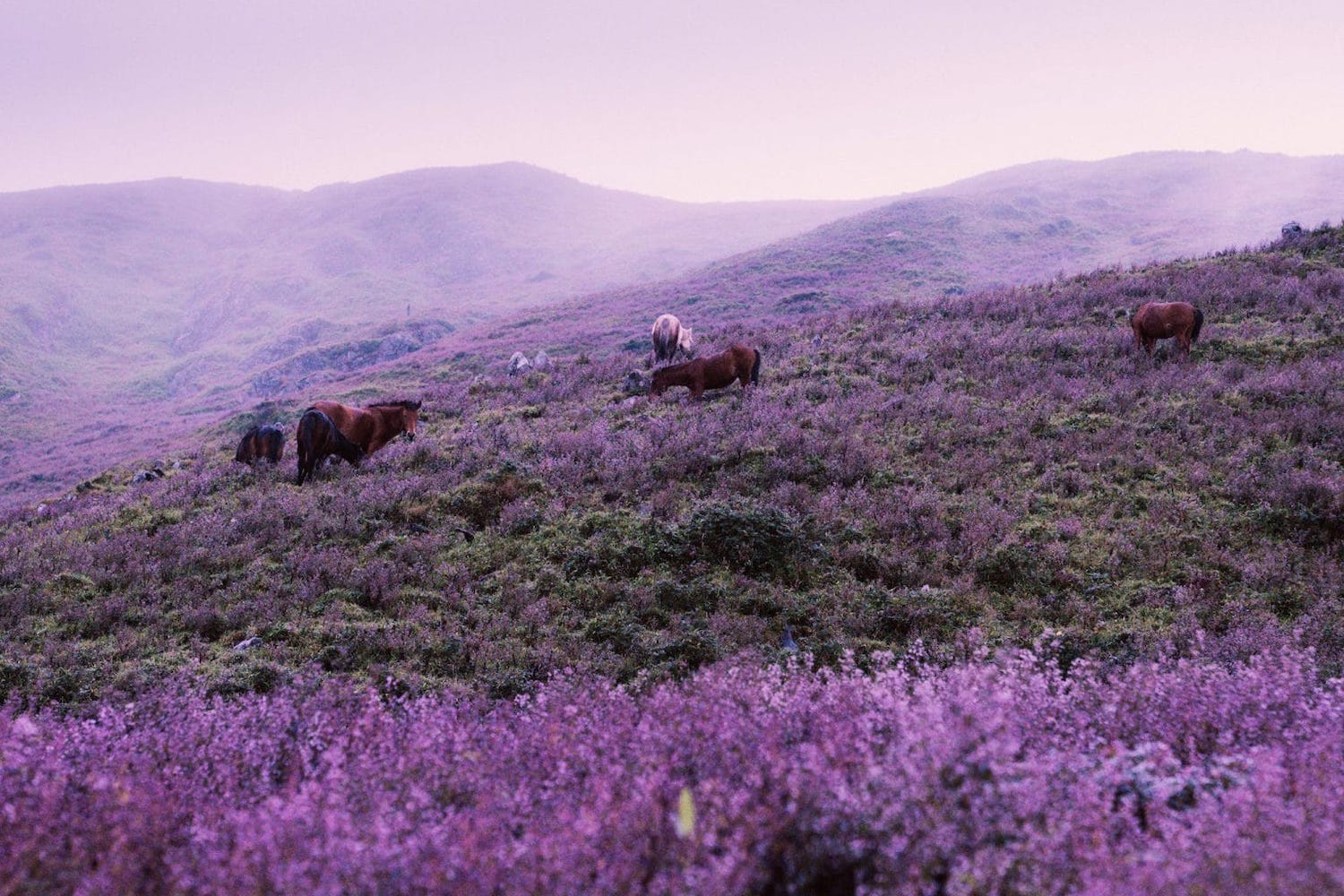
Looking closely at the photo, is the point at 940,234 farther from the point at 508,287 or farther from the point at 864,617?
the point at 864,617

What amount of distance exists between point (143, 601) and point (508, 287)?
80.4 m

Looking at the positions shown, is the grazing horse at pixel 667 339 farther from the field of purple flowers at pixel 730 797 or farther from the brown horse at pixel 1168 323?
the field of purple flowers at pixel 730 797

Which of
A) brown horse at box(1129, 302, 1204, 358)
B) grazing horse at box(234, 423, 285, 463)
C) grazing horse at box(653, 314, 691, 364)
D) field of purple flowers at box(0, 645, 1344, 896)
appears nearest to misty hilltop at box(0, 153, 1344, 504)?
grazing horse at box(653, 314, 691, 364)

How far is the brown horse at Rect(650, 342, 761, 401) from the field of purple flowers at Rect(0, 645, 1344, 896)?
37.4ft

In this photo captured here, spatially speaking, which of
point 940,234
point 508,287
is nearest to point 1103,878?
point 940,234

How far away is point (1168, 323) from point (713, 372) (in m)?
8.75

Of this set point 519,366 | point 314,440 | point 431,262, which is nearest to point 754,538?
point 314,440

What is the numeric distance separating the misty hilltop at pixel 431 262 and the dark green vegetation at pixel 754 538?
2317 centimetres

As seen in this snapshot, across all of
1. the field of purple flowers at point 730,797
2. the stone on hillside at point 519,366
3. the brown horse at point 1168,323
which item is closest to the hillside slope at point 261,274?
the stone on hillside at point 519,366

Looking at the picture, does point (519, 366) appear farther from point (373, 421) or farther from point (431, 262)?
point (431, 262)

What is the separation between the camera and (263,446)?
1492cm

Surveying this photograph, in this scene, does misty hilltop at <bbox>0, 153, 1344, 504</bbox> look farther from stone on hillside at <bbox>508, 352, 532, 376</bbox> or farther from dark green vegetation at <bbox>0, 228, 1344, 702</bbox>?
dark green vegetation at <bbox>0, 228, 1344, 702</bbox>

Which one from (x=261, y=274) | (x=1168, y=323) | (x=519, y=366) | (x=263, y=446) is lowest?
(x=263, y=446)

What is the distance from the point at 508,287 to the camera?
84.7 metres
